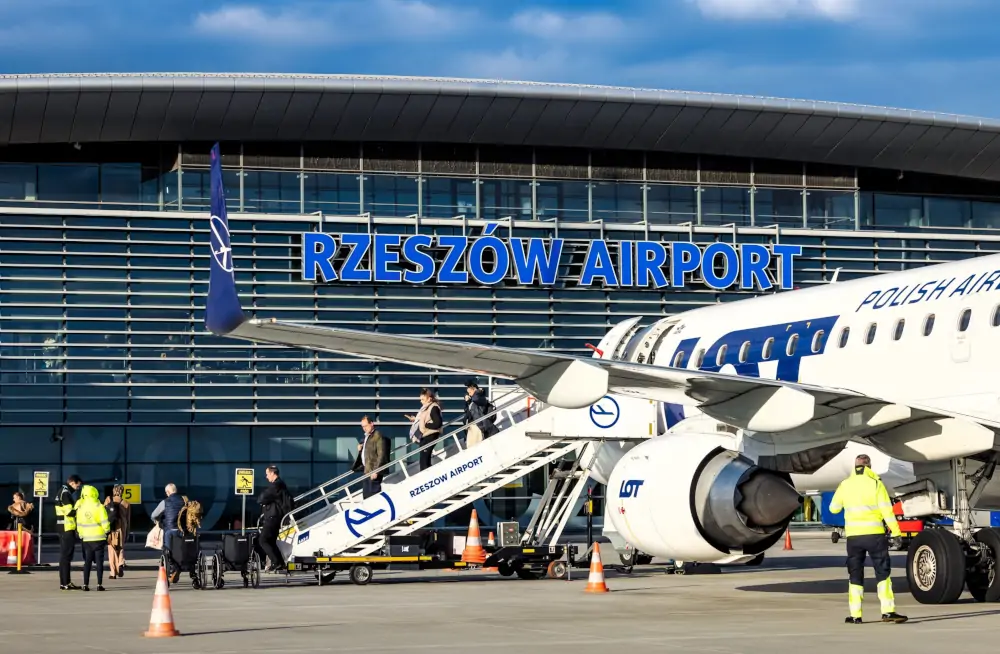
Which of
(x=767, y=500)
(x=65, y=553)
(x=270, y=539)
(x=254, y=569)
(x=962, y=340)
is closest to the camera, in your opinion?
(x=962, y=340)

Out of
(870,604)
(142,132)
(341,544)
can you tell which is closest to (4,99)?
(142,132)

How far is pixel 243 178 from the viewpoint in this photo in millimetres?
41969

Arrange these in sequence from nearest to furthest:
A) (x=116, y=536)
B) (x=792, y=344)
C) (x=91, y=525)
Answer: (x=792, y=344) < (x=91, y=525) < (x=116, y=536)

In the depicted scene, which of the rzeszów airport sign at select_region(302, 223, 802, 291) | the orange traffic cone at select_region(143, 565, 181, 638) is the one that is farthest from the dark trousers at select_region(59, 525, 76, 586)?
the rzeszów airport sign at select_region(302, 223, 802, 291)

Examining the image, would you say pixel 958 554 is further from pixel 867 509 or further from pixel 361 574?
pixel 361 574

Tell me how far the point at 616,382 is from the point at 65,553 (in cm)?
1178

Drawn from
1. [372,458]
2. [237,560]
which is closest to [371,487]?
[372,458]

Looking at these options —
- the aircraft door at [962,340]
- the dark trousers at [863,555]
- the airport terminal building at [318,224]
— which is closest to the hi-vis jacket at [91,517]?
the dark trousers at [863,555]

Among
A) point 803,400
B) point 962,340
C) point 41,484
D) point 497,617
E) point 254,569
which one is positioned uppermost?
point 962,340

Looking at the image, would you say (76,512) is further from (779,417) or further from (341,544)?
(779,417)

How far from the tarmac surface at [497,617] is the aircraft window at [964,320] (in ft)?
10.1

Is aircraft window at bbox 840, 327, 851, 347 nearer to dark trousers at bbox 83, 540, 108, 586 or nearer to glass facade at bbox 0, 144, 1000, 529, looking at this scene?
dark trousers at bbox 83, 540, 108, 586

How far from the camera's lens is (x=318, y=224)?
4144cm

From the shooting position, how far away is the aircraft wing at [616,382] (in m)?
14.9
